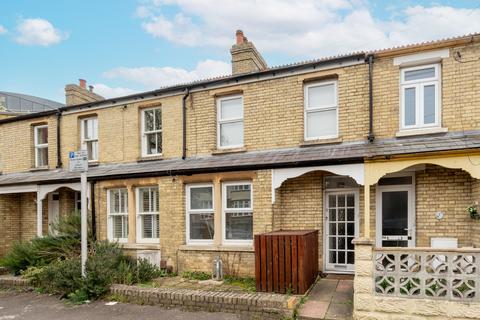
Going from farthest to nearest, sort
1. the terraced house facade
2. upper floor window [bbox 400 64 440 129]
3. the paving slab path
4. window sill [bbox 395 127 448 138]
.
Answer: upper floor window [bbox 400 64 440 129]
window sill [bbox 395 127 448 138]
the terraced house facade
the paving slab path

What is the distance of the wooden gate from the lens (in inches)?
261

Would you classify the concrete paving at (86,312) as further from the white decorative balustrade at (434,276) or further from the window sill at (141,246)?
the white decorative balustrade at (434,276)

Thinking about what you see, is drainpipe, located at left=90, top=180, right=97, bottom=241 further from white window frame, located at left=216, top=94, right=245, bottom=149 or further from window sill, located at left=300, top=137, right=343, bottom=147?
window sill, located at left=300, top=137, right=343, bottom=147

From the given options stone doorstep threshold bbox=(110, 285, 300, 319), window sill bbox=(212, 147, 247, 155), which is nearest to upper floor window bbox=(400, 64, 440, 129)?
window sill bbox=(212, 147, 247, 155)

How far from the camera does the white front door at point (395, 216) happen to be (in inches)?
302

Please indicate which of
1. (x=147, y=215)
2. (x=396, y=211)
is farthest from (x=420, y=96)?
(x=147, y=215)

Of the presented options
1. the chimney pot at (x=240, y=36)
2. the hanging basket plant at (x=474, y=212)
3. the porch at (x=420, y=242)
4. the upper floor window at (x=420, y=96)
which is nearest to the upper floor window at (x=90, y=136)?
the chimney pot at (x=240, y=36)

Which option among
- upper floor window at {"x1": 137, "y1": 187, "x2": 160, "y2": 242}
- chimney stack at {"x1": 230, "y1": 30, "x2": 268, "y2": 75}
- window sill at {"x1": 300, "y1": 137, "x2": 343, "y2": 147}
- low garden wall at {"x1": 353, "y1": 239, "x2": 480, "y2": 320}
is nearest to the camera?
low garden wall at {"x1": 353, "y1": 239, "x2": 480, "y2": 320}

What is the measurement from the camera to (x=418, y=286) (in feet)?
17.9

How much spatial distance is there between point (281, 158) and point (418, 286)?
388 centimetres

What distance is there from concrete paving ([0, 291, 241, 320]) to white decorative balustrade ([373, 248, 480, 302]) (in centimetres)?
269

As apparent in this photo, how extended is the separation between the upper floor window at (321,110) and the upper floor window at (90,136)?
7.25 metres

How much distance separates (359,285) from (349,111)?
4.18m

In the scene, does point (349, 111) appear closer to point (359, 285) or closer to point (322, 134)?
point (322, 134)
